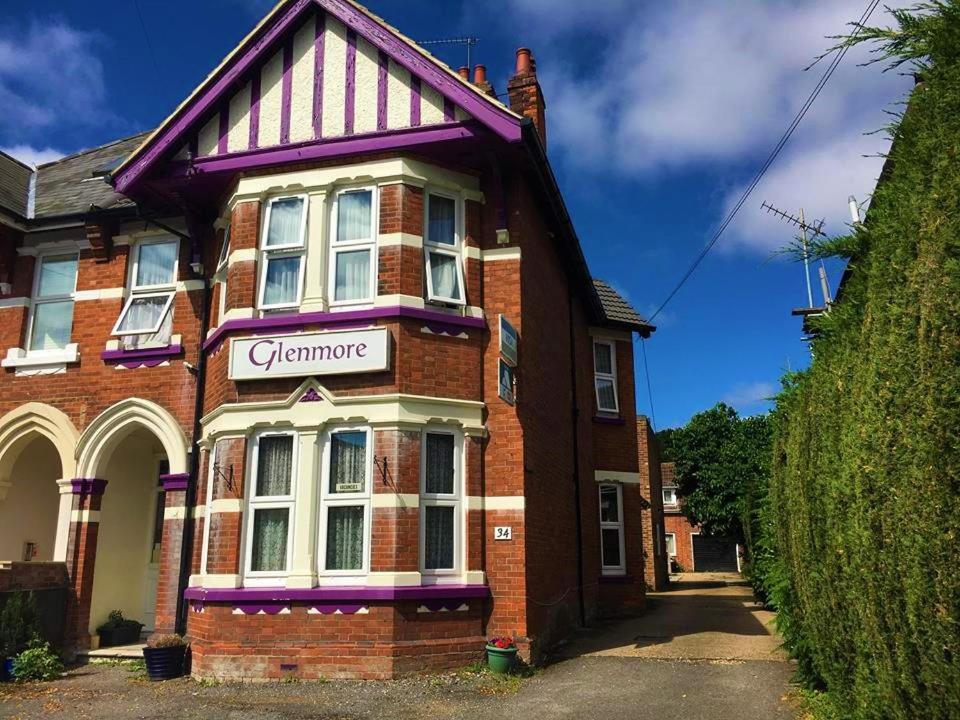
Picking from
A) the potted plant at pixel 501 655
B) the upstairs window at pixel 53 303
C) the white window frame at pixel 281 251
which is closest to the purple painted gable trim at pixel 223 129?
the white window frame at pixel 281 251

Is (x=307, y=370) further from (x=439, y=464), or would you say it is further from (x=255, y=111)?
(x=255, y=111)

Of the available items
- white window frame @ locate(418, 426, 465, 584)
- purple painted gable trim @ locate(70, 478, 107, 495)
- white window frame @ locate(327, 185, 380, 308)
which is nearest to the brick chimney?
white window frame @ locate(327, 185, 380, 308)

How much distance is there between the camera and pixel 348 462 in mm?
9969

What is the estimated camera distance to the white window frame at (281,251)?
10.6 m

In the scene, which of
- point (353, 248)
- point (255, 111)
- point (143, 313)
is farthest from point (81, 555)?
point (255, 111)

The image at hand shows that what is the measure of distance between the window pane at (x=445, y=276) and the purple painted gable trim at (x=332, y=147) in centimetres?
158

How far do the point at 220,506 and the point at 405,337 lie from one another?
325 cm

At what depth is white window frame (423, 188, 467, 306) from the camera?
1054 cm

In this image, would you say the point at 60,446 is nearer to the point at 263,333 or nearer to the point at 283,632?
the point at 263,333

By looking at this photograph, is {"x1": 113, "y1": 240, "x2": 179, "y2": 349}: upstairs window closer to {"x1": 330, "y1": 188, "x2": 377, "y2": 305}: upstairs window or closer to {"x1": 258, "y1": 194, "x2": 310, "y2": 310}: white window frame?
{"x1": 258, "y1": 194, "x2": 310, "y2": 310}: white window frame

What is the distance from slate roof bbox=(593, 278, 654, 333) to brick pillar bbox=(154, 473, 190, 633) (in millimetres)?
9906

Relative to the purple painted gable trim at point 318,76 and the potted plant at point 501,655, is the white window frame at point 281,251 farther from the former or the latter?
the potted plant at point 501,655

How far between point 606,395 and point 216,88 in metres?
10.7

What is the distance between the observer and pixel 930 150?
4465 mm
